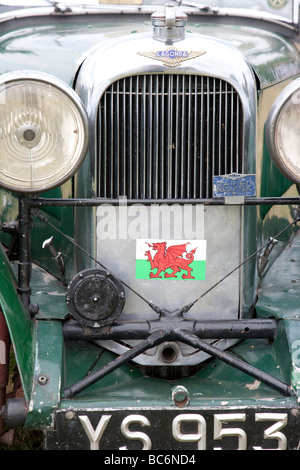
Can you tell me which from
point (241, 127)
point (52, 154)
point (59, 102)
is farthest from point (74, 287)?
point (241, 127)

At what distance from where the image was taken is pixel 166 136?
2750 mm

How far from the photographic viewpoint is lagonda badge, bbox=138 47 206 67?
2.71 metres

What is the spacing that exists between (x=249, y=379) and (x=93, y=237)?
29.9 inches

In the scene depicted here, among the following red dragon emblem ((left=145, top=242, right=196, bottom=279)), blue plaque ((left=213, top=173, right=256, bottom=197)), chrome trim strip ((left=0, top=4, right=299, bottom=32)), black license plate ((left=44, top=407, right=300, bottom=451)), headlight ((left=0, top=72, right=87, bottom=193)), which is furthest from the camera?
chrome trim strip ((left=0, top=4, right=299, bottom=32))

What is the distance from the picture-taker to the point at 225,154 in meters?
2.77

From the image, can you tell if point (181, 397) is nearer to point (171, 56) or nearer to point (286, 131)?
point (286, 131)

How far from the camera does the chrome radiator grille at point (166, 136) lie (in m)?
2.72

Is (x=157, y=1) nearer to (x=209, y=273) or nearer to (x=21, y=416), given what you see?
(x=209, y=273)

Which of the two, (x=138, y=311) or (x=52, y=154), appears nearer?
(x=52, y=154)

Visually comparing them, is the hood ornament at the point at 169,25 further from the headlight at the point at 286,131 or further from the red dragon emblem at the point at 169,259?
the red dragon emblem at the point at 169,259

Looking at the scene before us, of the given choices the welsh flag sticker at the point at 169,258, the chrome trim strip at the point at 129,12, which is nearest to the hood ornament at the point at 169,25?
the welsh flag sticker at the point at 169,258

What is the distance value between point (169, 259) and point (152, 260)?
6cm

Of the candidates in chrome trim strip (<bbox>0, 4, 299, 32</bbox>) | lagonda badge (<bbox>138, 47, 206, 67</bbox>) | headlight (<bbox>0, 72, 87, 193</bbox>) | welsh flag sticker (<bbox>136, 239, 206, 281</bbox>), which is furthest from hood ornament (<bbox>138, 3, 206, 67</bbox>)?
chrome trim strip (<bbox>0, 4, 299, 32</bbox>)

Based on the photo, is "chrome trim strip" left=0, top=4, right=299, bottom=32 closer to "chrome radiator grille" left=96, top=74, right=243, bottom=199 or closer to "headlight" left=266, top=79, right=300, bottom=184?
"chrome radiator grille" left=96, top=74, right=243, bottom=199
